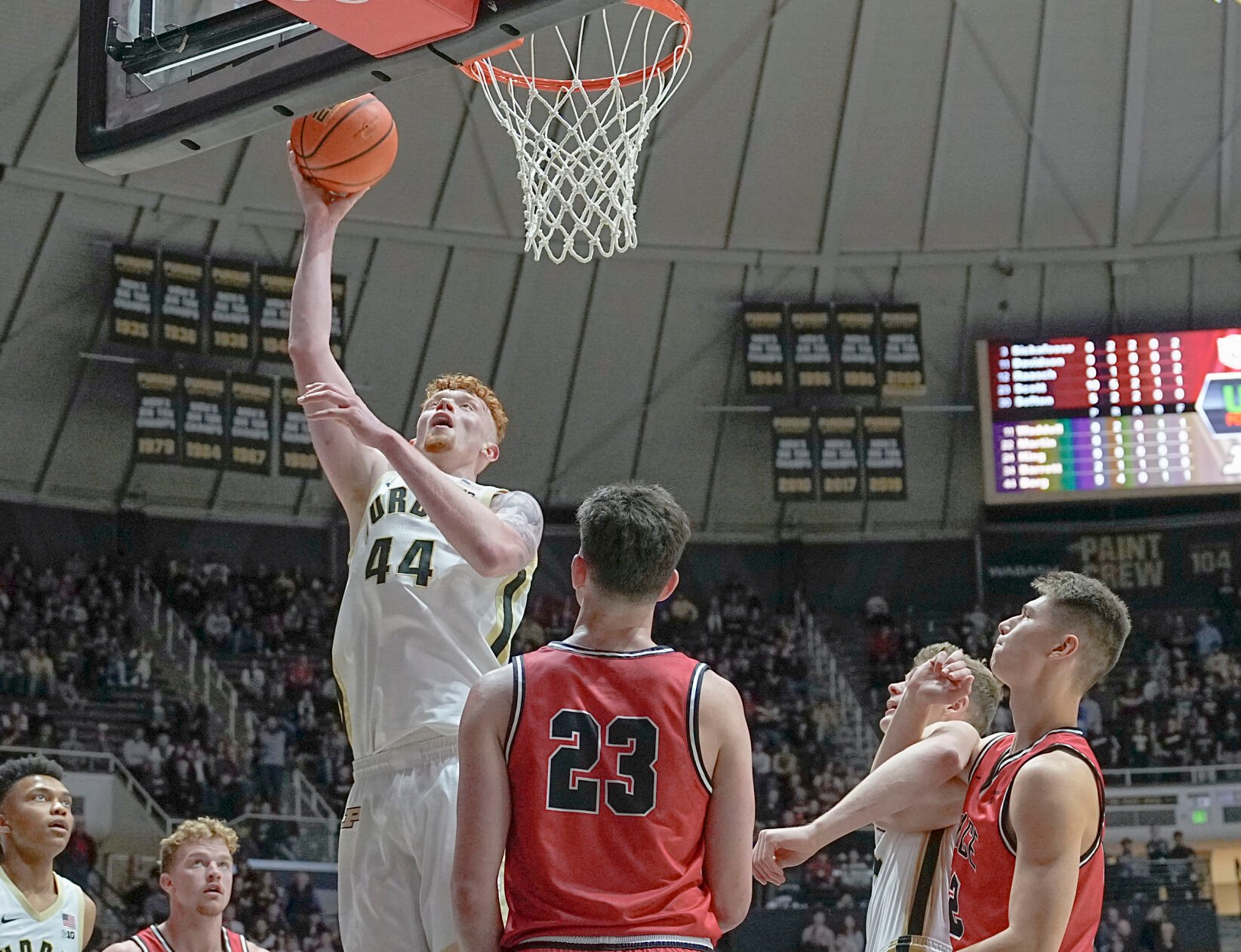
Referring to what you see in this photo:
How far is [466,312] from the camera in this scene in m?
20.8

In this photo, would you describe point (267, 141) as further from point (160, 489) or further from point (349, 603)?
point (349, 603)

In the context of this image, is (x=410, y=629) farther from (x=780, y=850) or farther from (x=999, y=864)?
(x=999, y=864)

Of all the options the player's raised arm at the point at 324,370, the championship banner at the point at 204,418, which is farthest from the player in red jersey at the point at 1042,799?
the championship banner at the point at 204,418

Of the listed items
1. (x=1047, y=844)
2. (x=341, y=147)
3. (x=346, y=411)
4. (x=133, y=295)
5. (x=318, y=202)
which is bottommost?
(x=1047, y=844)

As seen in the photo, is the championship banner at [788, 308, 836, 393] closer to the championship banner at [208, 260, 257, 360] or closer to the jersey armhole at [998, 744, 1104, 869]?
the championship banner at [208, 260, 257, 360]

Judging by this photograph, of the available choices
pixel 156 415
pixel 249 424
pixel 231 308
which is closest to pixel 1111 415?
pixel 249 424

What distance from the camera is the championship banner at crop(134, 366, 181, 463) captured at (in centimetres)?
1812

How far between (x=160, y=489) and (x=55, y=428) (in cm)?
163

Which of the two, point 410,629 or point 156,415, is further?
point 156,415

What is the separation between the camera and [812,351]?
66.4 ft

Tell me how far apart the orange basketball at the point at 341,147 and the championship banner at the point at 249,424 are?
14073mm

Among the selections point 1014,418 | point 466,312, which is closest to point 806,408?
point 1014,418

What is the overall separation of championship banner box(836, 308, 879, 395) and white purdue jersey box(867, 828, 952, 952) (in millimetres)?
16051

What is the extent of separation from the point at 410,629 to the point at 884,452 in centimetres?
1669
